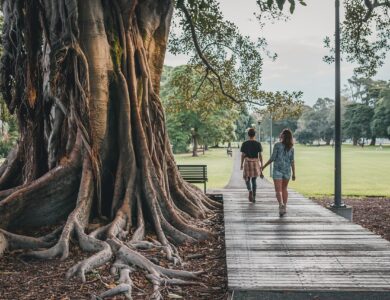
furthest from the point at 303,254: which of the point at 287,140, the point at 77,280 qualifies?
the point at 287,140

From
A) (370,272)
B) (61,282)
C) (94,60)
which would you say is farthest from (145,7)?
(370,272)

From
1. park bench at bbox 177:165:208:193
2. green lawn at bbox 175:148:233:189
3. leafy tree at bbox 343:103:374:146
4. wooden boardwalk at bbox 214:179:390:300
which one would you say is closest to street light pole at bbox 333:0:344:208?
wooden boardwalk at bbox 214:179:390:300

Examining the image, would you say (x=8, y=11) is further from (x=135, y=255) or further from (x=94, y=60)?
(x=135, y=255)

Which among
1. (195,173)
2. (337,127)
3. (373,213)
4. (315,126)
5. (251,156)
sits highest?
(315,126)

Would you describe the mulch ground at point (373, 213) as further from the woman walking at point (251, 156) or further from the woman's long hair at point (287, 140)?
the woman's long hair at point (287, 140)

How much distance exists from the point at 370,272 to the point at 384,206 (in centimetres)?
1163

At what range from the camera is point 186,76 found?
56.7 feet

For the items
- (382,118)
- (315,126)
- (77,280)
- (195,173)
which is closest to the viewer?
(77,280)

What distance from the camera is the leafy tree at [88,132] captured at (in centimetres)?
740

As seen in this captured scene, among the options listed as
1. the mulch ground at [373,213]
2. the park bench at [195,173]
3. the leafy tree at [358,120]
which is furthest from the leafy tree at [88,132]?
the leafy tree at [358,120]

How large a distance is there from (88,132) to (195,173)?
25.0 feet

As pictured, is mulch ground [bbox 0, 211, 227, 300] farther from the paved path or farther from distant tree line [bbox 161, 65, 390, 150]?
distant tree line [bbox 161, 65, 390, 150]

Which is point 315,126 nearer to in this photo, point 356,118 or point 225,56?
point 356,118

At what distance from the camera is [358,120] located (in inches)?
3605
